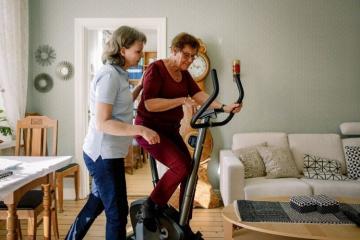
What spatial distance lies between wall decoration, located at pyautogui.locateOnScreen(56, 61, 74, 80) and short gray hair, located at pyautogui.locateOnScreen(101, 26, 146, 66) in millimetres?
2511

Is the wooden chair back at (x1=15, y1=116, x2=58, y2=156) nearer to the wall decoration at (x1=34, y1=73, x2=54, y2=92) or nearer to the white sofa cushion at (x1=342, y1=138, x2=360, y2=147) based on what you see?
the wall decoration at (x1=34, y1=73, x2=54, y2=92)

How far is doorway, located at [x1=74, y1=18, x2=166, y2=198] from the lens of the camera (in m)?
4.03

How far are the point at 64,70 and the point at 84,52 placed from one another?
12.8 inches

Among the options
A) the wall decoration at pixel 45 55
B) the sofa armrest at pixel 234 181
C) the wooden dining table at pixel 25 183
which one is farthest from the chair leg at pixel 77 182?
the sofa armrest at pixel 234 181

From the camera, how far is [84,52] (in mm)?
4086

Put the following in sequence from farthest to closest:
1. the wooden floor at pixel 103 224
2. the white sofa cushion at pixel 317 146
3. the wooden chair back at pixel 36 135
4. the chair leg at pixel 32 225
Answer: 1. the white sofa cushion at pixel 317 146
2. the wooden floor at pixel 103 224
3. the wooden chair back at pixel 36 135
4. the chair leg at pixel 32 225

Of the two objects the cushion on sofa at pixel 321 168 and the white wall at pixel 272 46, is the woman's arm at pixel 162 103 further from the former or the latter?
A: the white wall at pixel 272 46

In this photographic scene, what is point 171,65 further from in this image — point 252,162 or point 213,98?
point 252,162

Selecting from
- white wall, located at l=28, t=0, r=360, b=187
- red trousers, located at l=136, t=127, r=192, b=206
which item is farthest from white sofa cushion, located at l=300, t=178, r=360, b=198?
red trousers, located at l=136, t=127, r=192, b=206

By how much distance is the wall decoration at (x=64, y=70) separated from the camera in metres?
4.09

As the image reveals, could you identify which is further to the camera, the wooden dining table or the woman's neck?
the woman's neck

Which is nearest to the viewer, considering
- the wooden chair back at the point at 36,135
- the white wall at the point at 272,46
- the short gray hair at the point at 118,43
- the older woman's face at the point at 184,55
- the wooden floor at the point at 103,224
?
the short gray hair at the point at 118,43

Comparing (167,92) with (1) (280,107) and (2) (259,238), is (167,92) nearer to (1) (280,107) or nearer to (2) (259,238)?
(2) (259,238)

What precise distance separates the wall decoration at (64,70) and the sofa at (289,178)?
2052mm
